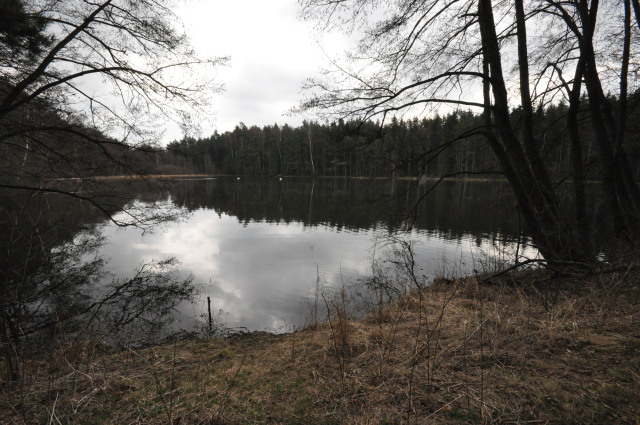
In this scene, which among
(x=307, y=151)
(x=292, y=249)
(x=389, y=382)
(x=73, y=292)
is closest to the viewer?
(x=389, y=382)

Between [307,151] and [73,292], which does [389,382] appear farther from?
[307,151]

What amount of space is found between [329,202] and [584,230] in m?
21.2

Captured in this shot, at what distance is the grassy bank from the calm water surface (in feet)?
10.2

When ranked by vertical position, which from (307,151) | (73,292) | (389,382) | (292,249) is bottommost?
(73,292)

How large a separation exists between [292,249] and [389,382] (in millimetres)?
10325

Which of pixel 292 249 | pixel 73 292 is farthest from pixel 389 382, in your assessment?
pixel 292 249

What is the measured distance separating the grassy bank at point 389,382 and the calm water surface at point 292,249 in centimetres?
310

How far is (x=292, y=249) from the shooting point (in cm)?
1260

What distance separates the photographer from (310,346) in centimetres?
365

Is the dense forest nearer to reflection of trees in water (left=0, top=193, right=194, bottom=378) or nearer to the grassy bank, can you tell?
reflection of trees in water (left=0, top=193, right=194, bottom=378)

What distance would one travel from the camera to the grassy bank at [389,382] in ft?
6.54

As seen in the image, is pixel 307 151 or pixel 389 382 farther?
pixel 307 151

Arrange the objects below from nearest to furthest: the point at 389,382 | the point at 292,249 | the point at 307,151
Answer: the point at 389,382
the point at 292,249
the point at 307,151

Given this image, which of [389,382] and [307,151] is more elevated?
[307,151]
